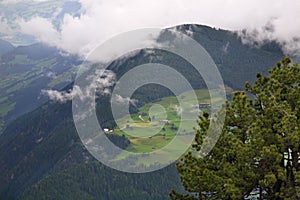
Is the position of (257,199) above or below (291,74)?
below

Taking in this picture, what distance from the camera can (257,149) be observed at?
21922mm

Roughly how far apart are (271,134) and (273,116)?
3.24 ft

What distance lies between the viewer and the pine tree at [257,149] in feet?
69.1

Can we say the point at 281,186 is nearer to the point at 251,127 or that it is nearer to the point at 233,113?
the point at 251,127

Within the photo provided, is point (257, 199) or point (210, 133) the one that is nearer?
point (257, 199)

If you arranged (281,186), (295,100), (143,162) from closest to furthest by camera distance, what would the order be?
(281,186)
(295,100)
(143,162)

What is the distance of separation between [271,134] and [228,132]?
288cm

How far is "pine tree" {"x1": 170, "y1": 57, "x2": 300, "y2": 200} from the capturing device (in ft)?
69.1

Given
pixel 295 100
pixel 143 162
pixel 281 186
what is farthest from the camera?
pixel 143 162

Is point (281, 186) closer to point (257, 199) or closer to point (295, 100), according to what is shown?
point (257, 199)

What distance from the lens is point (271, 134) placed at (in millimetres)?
22000

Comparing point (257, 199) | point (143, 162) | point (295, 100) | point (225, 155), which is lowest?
point (143, 162)

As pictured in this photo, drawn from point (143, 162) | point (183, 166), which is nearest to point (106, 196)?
point (143, 162)

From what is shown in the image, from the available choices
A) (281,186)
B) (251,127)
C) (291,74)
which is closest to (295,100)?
(291,74)
